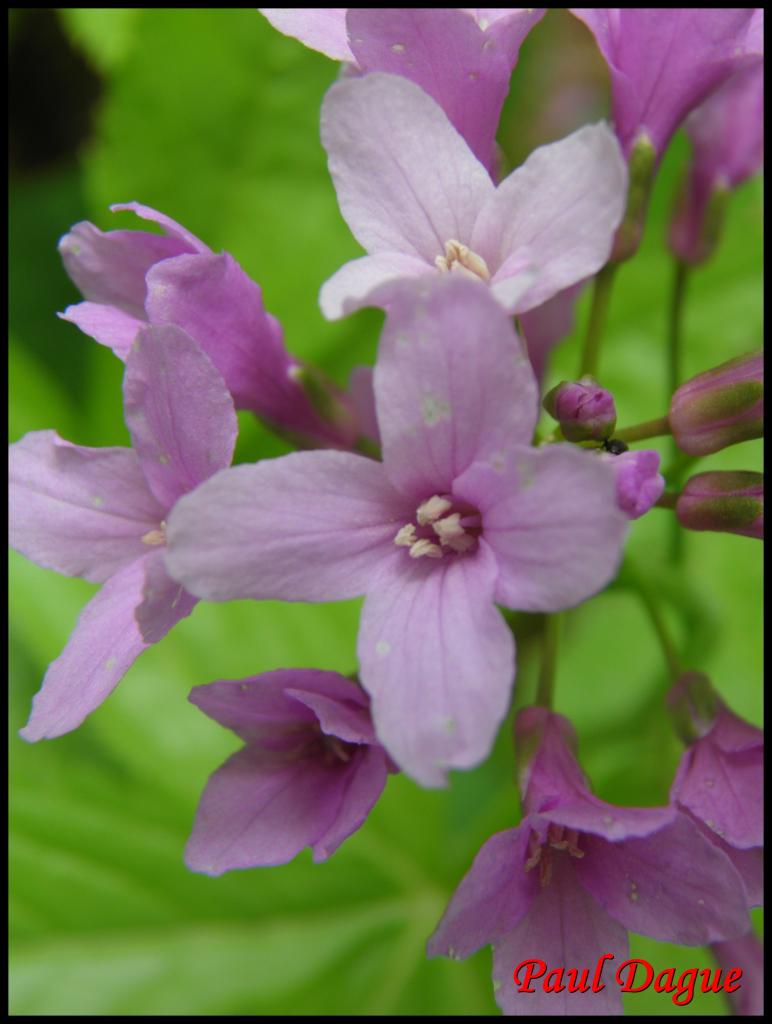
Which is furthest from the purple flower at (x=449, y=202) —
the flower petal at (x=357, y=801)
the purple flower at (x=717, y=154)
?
the purple flower at (x=717, y=154)

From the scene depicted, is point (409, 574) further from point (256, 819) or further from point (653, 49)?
point (653, 49)

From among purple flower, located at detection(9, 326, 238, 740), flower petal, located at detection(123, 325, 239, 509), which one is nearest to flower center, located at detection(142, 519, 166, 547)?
purple flower, located at detection(9, 326, 238, 740)

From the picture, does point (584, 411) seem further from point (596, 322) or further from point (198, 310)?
point (198, 310)

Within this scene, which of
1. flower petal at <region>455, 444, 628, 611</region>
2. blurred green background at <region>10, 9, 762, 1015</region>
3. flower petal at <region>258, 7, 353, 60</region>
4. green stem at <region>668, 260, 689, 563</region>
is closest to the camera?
flower petal at <region>455, 444, 628, 611</region>

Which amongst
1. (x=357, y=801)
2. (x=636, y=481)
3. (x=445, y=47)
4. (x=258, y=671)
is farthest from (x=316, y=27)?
(x=258, y=671)

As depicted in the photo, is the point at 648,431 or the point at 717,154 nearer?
the point at 648,431

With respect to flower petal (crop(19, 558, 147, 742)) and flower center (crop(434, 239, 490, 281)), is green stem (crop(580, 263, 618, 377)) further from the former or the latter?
flower petal (crop(19, 558, 147, 742))
